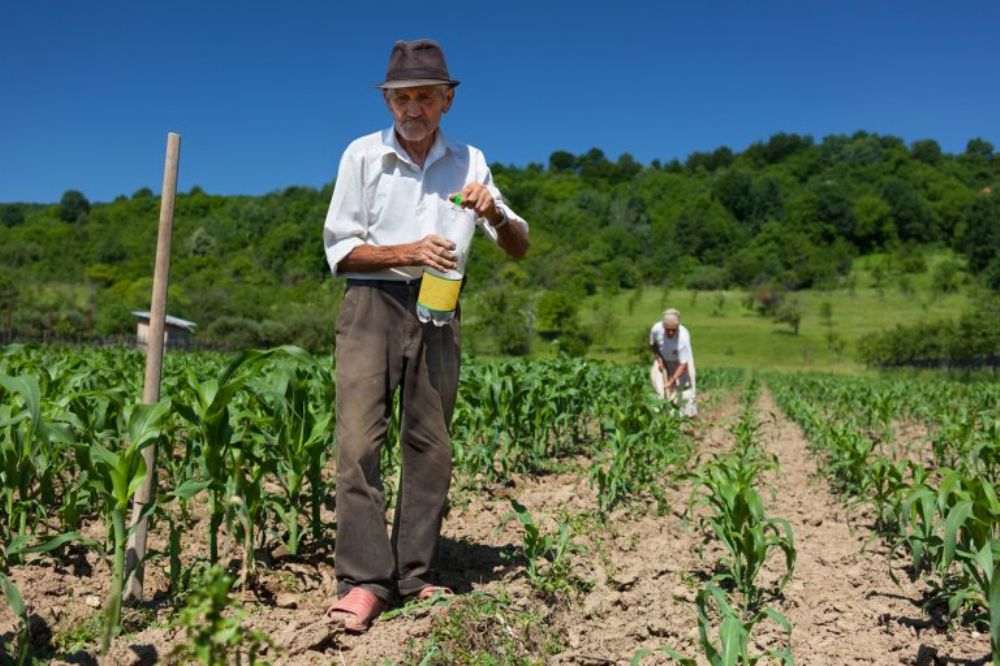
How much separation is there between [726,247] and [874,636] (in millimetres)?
99312

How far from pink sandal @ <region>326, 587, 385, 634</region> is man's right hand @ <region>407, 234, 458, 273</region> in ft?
3.84

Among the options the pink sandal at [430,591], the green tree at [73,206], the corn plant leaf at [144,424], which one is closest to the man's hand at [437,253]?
the corn plant leaf at [144,424]

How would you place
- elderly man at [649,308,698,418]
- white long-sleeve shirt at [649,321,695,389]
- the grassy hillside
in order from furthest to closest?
the grassy hillside < white long-sleeve shirt at [649,321,695,389] < elderly man at [649,308,698,418]

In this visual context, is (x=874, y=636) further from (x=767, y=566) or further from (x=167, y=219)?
(x=167, y=219)

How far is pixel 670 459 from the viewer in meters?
5.46

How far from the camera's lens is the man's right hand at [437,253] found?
265 cm

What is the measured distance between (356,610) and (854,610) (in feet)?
6.34

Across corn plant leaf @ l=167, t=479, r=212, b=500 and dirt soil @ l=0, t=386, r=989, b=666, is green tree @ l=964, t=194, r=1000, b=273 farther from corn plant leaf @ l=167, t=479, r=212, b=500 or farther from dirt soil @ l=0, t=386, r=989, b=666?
corn plant leaf @ l=167, t=479, r=212, b=500

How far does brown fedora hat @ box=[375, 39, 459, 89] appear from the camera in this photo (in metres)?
2.71

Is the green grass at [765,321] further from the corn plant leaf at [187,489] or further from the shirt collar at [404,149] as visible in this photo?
the corn plant leaf at [187,489]

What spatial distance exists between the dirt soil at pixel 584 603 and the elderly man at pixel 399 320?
0.83 feet

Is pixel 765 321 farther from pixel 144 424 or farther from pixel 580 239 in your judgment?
pixel 144 424

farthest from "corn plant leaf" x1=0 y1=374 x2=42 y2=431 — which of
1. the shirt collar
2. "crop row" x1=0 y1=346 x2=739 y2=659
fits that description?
the shirt collar

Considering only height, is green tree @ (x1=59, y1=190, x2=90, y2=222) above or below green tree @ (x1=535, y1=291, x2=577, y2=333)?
Answer: above
